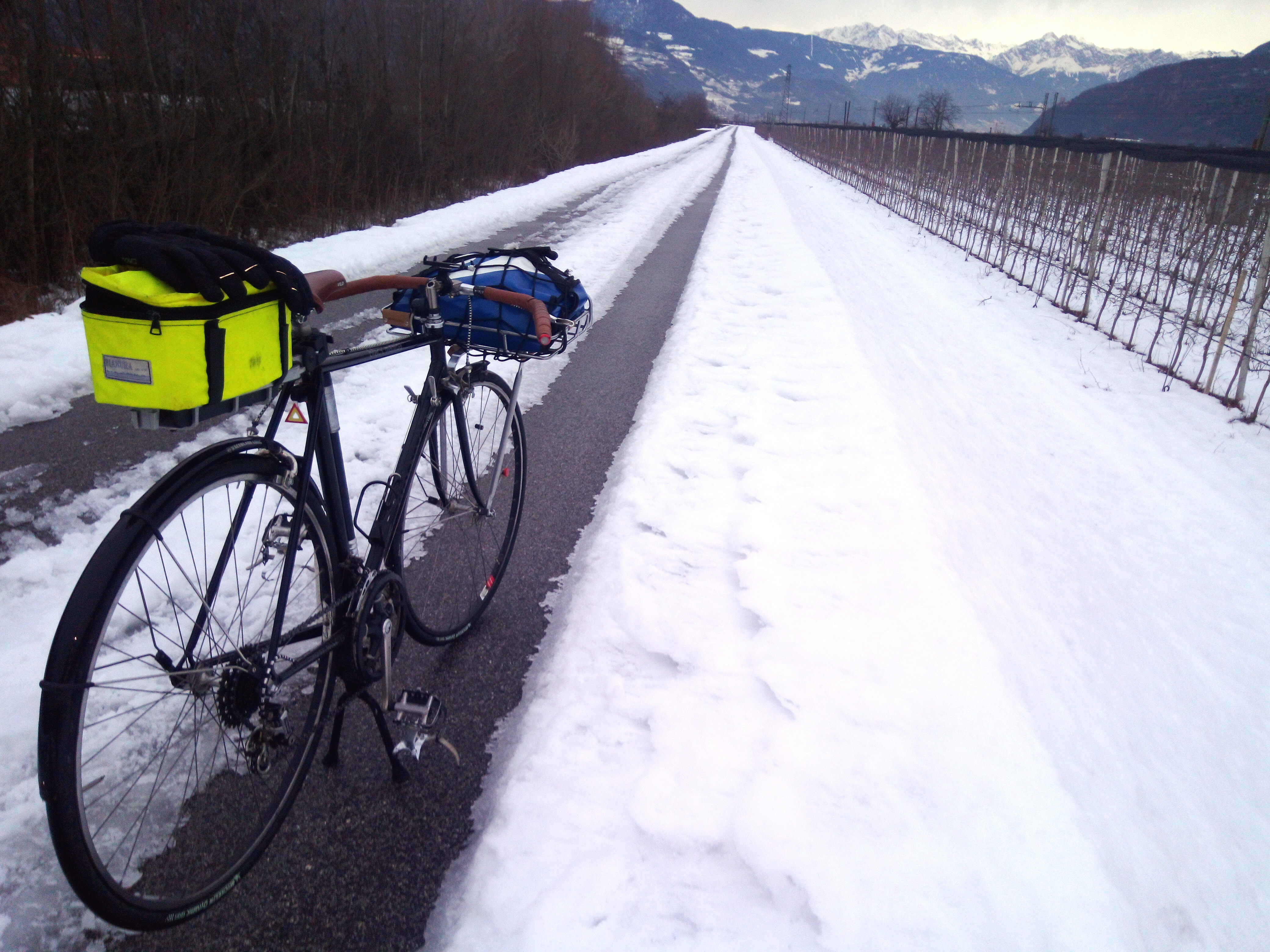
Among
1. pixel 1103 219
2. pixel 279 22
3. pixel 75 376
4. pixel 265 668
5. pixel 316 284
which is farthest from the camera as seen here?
pixel 279 22

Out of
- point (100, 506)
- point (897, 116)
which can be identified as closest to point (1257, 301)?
point (100, 506)

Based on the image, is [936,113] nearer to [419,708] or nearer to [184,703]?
[419,708]

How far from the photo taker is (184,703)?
1.76 meters

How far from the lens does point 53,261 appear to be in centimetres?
731

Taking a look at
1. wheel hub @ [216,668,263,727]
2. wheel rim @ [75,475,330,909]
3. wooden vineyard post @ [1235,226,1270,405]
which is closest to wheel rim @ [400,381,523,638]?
wheel rim @ [75,475,330,909]

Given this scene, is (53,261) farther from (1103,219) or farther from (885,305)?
(1103,219)

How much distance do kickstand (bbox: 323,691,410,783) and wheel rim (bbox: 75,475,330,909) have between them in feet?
0.30

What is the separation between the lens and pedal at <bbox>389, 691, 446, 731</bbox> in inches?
76.4

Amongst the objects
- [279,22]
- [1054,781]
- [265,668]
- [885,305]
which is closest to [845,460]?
[1054,781]

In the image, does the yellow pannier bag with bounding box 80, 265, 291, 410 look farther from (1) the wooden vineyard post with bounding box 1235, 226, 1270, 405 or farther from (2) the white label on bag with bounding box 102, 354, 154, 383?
(1) the wooden vineyard post with bounding box 1235, 226, 1270, 405

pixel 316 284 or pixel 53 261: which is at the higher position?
pixel 316 284

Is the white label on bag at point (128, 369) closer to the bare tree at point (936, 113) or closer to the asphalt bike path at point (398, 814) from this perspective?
the asphalt bike path at point (398, 814)

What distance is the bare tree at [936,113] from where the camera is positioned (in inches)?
2339

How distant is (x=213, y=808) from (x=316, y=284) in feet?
4.53
